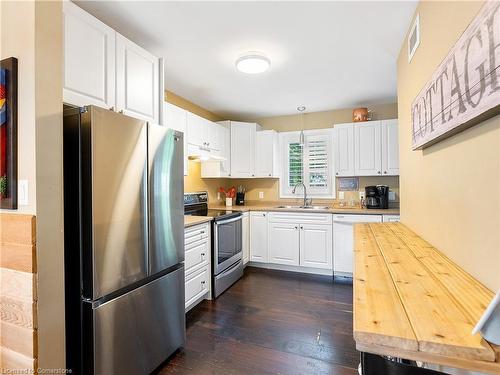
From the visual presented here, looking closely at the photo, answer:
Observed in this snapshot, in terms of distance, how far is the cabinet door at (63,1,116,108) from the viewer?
4.91 ft

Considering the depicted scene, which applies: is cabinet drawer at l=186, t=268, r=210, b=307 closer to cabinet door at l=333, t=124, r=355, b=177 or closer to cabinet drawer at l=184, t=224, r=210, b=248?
cabinet drawer at l=184, t=224, r=210, b=248

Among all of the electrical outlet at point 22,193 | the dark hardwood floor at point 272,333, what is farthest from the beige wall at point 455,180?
the electrical outlet at point 22,193

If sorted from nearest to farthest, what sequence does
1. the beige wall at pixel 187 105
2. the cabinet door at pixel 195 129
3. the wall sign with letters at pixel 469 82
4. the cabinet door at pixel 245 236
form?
the wall sign with letters at pixel 469 82, the cabinet door at pixel 195 129, the beige wall at pixel 187 105, the cabinet door at pixel 245 236

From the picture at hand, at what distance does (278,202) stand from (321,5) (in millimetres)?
3100

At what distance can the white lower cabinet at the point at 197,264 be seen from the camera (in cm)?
243

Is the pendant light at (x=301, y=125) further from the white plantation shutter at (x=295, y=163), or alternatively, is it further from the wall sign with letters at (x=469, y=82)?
the wall sign with letters at (x=469, y=82)

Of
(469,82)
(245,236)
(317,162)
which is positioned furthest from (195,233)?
→ (317,162)

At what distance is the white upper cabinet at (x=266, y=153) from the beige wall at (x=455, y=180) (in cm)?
235

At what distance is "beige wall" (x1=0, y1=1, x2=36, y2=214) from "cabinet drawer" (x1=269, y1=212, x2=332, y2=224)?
288 centimetres

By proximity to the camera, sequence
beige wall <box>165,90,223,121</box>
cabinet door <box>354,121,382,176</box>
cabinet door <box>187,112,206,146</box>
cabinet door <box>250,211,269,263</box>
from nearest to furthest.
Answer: cabinet door <box>187,112,206,146</box> → beige wall <box>165,90,223,121</box> → cabinet door <box>354,121,382,176</box> → cabinet door <box>250,211,269,263</box>

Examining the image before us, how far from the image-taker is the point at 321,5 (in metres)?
1.73

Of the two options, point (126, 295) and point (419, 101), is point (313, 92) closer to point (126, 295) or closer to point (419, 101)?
point (419, 101)

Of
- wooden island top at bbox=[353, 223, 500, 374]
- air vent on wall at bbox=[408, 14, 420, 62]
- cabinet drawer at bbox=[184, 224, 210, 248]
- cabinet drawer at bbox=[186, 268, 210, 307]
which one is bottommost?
cabinet drawer at bbox=[186, 268, 210, 307]

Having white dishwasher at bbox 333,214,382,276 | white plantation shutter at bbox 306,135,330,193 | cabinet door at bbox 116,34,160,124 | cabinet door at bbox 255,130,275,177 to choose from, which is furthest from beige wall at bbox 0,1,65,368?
white plantation shutter at bbox 306,135,330,193
